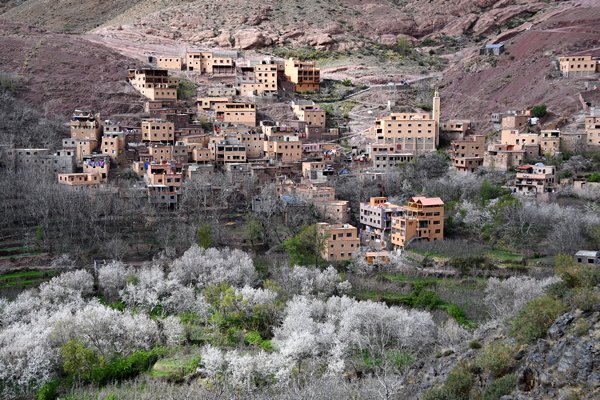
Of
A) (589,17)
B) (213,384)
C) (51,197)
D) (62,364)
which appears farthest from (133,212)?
(589,17)

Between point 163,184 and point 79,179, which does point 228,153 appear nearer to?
point 163,184

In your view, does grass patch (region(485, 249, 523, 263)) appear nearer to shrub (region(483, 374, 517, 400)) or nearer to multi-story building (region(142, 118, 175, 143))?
multi-story building (region(142, 118, 175, 143))

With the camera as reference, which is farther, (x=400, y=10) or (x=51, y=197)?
(x=400, y=10)

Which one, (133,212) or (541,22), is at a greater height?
(541,22)

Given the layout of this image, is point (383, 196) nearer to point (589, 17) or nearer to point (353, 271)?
point (353, 271)

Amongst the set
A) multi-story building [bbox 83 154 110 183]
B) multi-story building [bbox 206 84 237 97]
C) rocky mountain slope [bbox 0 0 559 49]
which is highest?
rocky mountain slope [bbox 0 0 559 49]

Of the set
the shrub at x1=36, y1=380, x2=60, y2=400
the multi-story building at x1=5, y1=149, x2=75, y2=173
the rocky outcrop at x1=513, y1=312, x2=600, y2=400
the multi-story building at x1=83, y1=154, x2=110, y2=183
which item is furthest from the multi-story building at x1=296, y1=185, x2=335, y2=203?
the rocky outcrop at x1=513, y1=312, x2=600, y2=400


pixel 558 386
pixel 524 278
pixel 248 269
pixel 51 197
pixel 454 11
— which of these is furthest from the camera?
pixel 454 11
